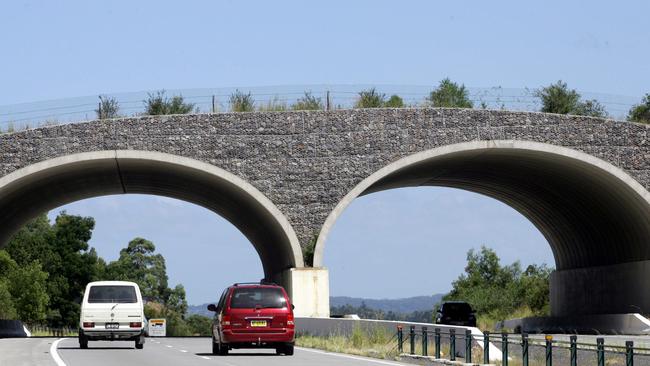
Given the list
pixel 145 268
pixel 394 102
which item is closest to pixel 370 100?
pixel 394 102

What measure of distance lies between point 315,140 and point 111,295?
12.9 meters

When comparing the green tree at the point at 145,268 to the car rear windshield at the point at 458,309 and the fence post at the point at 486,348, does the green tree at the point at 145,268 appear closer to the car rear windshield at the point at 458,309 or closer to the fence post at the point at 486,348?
the car rear windshield at the point at 458,309

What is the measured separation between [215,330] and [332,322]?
22.9 ft

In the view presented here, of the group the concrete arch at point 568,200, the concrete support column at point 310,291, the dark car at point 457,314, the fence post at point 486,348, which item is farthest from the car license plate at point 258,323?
the dark car at point 457,314

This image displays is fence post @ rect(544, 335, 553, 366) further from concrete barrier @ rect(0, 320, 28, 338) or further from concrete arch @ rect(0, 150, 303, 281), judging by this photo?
concrete barrier @ rect(0, 320, 28, 338)

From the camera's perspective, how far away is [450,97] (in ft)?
163

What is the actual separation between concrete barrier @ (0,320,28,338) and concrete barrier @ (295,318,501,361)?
53.0 ft

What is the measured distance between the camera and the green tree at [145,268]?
141 meters

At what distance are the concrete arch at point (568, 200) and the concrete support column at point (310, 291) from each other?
52cm

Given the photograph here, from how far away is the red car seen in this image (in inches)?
1167

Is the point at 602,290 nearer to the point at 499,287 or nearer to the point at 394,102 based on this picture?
the point at 394,102

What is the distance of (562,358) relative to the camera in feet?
84.7

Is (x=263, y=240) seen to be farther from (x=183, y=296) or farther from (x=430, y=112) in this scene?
(x=183, y=296)

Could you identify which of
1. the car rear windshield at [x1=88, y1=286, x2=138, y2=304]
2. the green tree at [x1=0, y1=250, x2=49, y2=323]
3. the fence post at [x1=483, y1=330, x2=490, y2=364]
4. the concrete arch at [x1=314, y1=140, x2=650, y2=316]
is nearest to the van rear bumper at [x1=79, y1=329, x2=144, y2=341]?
the car rear windshield at [x1=88, y1=286, x2=138, y2=304]
